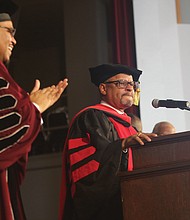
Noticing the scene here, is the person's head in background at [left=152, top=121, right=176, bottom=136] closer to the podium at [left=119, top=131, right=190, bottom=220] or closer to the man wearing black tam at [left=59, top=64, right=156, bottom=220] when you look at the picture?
the man wearing black tam at [left=59, top=64, right=156, bottom=220]

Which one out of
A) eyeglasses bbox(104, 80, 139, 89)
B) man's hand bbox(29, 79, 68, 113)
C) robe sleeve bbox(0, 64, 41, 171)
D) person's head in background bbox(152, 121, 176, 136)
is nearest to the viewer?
robe sleeve bbox(0, 64, 41, 171)

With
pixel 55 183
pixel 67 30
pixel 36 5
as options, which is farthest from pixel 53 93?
pixel 36 5

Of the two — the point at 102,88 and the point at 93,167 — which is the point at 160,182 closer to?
the point at 93,167

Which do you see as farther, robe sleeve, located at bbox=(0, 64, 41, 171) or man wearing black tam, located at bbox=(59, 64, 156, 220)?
man wearing black tam, located at bbox=(59, 64, 156, 220)

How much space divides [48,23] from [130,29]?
346cm

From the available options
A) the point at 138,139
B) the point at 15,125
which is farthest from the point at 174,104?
the point at 15,125

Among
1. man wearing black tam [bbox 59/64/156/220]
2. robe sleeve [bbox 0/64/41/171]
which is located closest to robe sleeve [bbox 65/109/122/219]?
man wearing black tam [bbox 59/64/156/220]

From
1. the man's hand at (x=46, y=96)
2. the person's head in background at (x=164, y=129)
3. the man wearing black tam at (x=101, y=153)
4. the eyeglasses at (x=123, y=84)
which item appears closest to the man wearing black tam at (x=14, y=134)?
the man's hand at (x=46, y=96)

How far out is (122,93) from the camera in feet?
12.9

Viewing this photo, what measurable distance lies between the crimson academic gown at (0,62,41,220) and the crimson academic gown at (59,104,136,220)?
746 millimetres

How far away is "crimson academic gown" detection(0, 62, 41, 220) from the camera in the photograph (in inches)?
101

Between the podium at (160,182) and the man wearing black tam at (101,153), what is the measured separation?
5.0 inches

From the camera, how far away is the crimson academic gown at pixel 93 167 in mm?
3301

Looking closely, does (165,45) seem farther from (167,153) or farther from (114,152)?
(167,153)
